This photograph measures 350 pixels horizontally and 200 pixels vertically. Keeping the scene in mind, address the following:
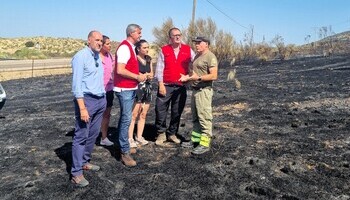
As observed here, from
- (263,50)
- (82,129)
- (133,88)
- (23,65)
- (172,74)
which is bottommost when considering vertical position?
(82,129)

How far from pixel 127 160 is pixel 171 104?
144 centimetres

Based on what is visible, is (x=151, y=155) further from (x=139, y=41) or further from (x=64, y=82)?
(x=64, y=82)

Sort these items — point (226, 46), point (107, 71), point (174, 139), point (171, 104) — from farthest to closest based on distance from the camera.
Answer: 1. point (226, 46)
2. point (174, 139)
3. point (171, 104)
4. point (107, 71)

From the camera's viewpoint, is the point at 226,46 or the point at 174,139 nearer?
the point at 174,139

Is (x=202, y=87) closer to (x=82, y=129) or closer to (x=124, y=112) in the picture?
(x=124, y=112)

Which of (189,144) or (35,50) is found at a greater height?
(35,50)

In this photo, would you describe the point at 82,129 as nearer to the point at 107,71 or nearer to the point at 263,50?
the point at 107,71

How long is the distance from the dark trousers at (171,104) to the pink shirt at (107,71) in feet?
2.78

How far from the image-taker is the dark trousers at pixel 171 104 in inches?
249

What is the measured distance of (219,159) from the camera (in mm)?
5637

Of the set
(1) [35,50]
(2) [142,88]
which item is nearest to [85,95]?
(2) [142,88]

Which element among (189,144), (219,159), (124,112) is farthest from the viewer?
(189,144)

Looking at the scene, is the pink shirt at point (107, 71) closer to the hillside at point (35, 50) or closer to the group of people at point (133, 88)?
the group of people at point (133, 88)

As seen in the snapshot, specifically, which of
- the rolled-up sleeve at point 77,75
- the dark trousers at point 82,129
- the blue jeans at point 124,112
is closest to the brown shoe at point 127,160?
the blue jeans at point 124,112
